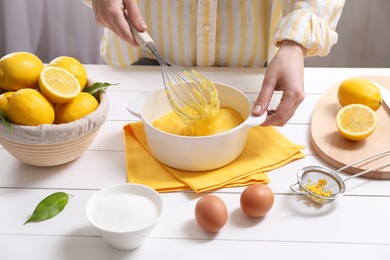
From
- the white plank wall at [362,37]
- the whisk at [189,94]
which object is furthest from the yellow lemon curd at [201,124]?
the white plank wall at [362,37]

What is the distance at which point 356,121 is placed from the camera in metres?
1.06

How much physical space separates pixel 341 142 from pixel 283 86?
0.17 metres

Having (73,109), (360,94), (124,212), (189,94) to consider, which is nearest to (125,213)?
(124,212)

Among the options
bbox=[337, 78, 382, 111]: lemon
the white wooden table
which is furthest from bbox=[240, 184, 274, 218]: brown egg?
bbox=[337, 78, 382, 111]: lemon

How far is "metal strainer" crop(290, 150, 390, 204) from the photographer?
89 centimetres

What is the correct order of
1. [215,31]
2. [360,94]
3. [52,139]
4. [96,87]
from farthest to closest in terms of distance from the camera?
[215,31], [360,94], [96,87], [52,139]

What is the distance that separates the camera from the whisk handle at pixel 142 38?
3.37ft

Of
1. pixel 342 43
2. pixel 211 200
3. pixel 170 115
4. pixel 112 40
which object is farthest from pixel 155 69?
pixel 342 43

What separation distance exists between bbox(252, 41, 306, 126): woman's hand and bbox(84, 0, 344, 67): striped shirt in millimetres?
142

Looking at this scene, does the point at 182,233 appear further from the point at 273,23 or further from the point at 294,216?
the point at 273,23

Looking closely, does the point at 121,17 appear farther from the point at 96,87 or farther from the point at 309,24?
the point at 309,24

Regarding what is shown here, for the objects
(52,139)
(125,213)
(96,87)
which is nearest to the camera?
(125,213)

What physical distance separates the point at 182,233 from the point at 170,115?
1.01ft

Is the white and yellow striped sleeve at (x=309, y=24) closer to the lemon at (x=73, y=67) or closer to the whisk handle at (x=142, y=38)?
the whisk handle at (x=142, y=38)
